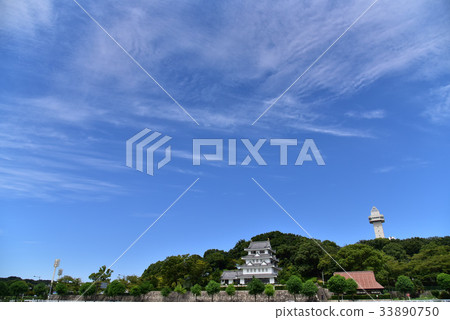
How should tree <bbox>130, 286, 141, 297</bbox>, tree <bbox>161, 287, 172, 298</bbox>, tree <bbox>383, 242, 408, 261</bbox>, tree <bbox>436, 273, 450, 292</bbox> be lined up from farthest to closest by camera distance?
tree <bbox>383, 242, 408, 261</bbox> → tree <bbox>130, 286, 141, 297</bbox> → tree <bbox>161, 287, 172, 298</bbox> → tree <bbox>436, 273, 450, 292</bbox>

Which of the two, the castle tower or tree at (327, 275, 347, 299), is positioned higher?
the castle tower

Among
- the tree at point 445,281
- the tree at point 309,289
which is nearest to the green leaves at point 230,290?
the tree at point 309,289

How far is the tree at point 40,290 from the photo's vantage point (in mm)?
32031

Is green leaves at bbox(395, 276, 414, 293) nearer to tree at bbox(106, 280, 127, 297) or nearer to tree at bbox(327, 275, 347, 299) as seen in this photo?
tree at bbox(327, 275, 347, 299)

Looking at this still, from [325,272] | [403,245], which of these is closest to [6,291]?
[325,272]

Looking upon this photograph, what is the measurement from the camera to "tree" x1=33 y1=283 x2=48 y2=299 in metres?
32.0

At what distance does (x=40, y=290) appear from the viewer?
3209cm

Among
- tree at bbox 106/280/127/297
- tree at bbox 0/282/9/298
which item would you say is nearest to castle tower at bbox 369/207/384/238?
tree at bbox 106/280/127/297

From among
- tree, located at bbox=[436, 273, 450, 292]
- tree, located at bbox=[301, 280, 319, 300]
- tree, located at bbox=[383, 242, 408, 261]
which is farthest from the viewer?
tree, located at bbox=[383, 242, 408, 261]

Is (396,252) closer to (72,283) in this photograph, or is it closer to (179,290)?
(179,290)
